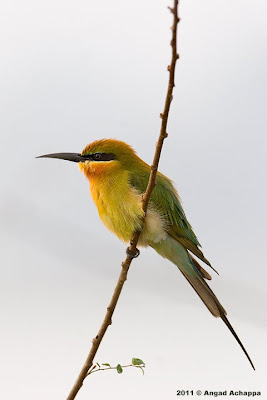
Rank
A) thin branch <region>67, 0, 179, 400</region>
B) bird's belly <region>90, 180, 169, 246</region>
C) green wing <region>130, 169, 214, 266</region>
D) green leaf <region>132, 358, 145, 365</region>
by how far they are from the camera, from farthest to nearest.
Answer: green wing <region>130, 169, 214, 266</region> → bird's belly <region>90, 180, 169, 246</region> → green leaf <region>132, 358, 145, 365</region> → thin branch <region>67, 0, 179, 400</region>

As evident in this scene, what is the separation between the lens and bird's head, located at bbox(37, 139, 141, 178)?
2711 millimetres

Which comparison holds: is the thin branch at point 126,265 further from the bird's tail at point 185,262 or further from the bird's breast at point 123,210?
the bird's tail at point 185,262

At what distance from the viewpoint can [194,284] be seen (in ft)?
8.80

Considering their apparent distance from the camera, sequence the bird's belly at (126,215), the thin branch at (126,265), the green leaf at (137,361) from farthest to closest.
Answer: the bird's belly at (126,215), the green leaf at (137,361), the thin branch at (126,265)

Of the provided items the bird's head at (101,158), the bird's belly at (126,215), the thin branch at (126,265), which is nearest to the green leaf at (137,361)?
the thin branch at (126,265)

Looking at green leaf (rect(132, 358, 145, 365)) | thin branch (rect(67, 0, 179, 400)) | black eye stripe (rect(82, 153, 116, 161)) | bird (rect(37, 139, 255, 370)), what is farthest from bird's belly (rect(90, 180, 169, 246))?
green leaf (rect(132, 358, 145, 365))

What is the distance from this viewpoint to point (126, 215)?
255 cm

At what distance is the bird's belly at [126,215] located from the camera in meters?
2.54

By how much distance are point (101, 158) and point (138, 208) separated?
0.33 meters

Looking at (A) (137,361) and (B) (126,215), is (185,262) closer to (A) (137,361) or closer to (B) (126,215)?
(B) (126,215)

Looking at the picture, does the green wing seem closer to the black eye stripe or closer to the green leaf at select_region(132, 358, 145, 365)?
the black eye stripe

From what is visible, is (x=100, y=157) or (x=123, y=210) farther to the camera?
(x=100, y=157)

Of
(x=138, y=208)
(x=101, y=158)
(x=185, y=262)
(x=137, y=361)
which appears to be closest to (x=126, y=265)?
(x=137, y=361)

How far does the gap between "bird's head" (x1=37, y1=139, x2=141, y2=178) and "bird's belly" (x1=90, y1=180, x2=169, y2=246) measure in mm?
87
